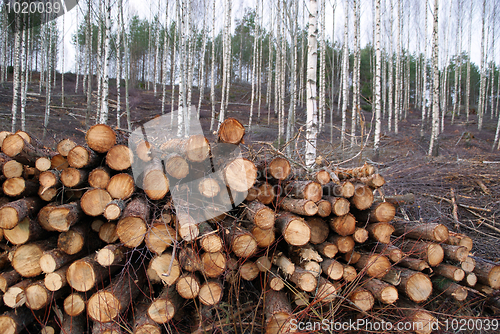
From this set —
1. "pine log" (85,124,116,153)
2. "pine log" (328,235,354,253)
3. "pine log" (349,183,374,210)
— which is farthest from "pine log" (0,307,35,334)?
"pine log" (349,183,374,210)

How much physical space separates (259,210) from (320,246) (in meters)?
0.90

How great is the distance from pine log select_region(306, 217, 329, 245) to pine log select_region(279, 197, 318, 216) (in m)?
0.24

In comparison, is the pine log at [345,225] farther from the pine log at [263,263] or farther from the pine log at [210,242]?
the pine log at [210,242]

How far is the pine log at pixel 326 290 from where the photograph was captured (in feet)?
8.16

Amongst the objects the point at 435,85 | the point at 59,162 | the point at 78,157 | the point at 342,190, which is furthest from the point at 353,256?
the point at 435,85

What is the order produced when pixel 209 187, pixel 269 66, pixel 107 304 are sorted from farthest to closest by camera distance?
pixel 269 66, pixel 209 187, pixel 107 304

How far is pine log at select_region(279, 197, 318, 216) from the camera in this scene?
264 centimetres

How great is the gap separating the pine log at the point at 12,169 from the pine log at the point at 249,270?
2.67 m

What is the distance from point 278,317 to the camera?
7.77 ft

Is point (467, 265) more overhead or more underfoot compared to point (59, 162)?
more underfoot

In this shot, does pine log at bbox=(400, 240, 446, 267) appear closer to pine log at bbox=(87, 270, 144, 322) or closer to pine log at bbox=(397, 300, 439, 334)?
pine log at bbox=(397, 300, 439, 334)

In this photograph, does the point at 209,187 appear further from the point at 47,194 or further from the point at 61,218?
the point at 47,194

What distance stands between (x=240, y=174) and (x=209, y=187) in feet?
1.12

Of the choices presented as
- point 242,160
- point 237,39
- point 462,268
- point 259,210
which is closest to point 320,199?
point 259,210
